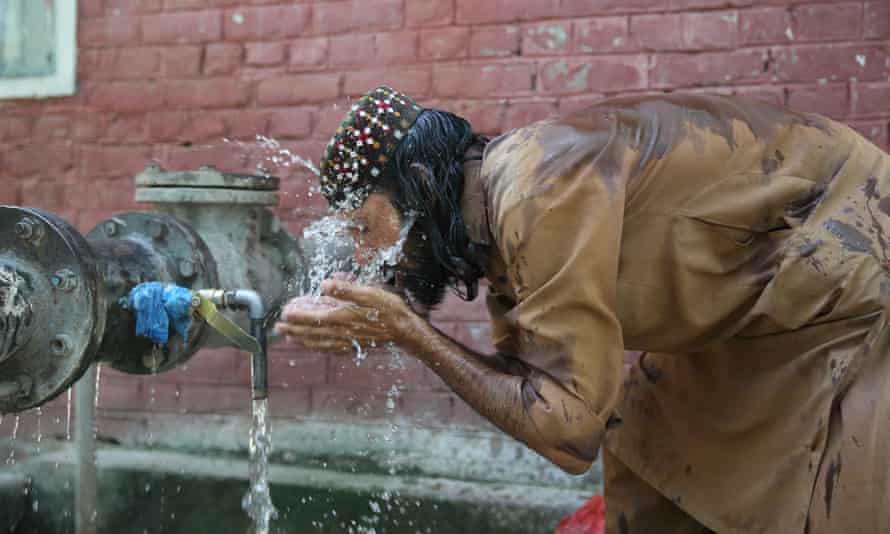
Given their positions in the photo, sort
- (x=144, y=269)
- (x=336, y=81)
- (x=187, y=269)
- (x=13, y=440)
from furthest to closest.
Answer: (x=13, y=440) < (x=336, y=81) < (x=187, y=269) < (x=144, y=269)

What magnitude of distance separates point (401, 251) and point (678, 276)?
62 centimetres

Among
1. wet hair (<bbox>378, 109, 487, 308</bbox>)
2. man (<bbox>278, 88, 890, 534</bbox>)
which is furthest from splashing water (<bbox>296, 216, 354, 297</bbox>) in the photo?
man (<bbox>278, 88, 890, 534</bbox>)

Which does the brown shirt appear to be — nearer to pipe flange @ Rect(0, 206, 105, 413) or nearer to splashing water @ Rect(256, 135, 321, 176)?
pipe flange @ Rect(0, 206, 105, 413)

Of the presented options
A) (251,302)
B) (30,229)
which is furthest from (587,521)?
(30,229)

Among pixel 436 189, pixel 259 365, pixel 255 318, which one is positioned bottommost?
pixel 259 365

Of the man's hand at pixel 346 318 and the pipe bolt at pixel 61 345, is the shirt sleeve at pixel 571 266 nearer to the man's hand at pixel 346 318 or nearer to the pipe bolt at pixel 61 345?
the man's hand at pixel 346 318

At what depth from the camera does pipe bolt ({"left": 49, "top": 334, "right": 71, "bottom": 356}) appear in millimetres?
2184

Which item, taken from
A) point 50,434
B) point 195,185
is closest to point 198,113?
point 195,185

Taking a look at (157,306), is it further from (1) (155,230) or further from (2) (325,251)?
(2) (325,251)

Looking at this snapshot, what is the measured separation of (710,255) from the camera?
186 centimetres

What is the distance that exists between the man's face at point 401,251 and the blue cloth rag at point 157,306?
45cm

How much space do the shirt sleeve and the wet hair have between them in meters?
0.25

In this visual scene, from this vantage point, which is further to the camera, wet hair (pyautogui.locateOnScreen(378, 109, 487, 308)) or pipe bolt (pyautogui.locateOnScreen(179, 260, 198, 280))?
pipe bolt (pyautogui.locateOnScreen(179, 260, 198, 280))

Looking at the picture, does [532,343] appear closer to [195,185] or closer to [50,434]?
[195,185]
